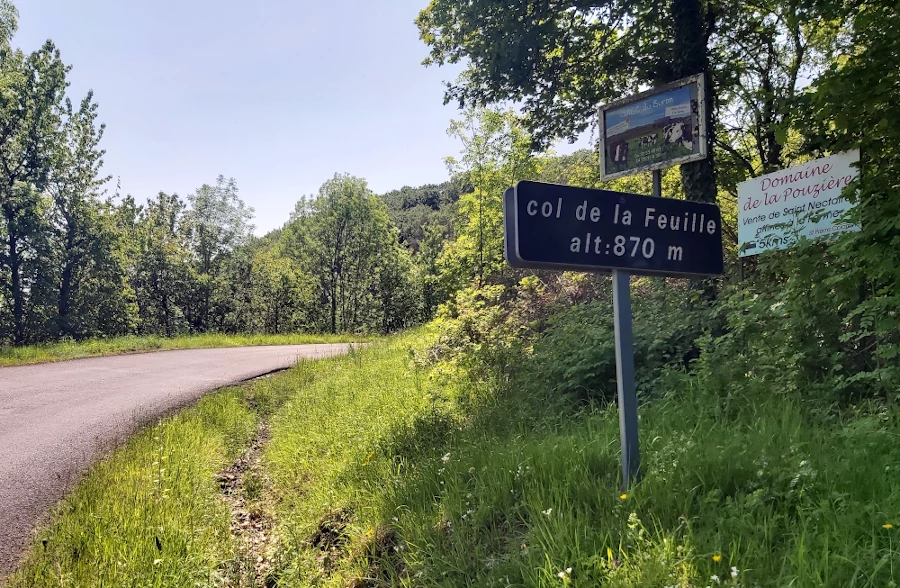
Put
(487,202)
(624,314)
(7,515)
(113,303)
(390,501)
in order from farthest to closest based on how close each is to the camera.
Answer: (113,303) < (487,202) < (7,515) < (390,501) < (624,314)

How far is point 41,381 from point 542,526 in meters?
10.1

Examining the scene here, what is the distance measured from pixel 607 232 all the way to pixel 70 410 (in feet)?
25.1

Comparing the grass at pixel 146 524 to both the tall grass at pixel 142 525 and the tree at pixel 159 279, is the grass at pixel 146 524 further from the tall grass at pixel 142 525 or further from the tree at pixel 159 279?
the tree at pixel 159 279

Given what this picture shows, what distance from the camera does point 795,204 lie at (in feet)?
14.3

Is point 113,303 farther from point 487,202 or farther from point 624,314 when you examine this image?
point 624,314

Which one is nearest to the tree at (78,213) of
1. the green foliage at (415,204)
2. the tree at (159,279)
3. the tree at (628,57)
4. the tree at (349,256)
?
the tree at (159,279)

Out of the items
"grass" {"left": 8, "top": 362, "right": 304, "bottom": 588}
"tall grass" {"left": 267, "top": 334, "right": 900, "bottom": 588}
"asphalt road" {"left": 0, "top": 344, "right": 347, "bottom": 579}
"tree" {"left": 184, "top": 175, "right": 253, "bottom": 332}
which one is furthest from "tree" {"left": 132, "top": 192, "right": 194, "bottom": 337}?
"tall grass" {"left": 267, "top": 334, "right": 900, "bottom": 588}

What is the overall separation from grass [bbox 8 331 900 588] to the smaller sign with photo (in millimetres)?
2360

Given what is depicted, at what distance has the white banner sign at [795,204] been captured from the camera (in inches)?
155

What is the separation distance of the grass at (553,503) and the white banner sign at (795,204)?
1.45m

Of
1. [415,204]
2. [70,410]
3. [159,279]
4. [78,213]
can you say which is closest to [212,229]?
[159,279]

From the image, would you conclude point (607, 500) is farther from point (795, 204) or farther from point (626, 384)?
point (795, 204)

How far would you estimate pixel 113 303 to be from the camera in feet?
97.8

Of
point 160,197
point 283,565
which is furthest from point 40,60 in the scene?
point 283,565
